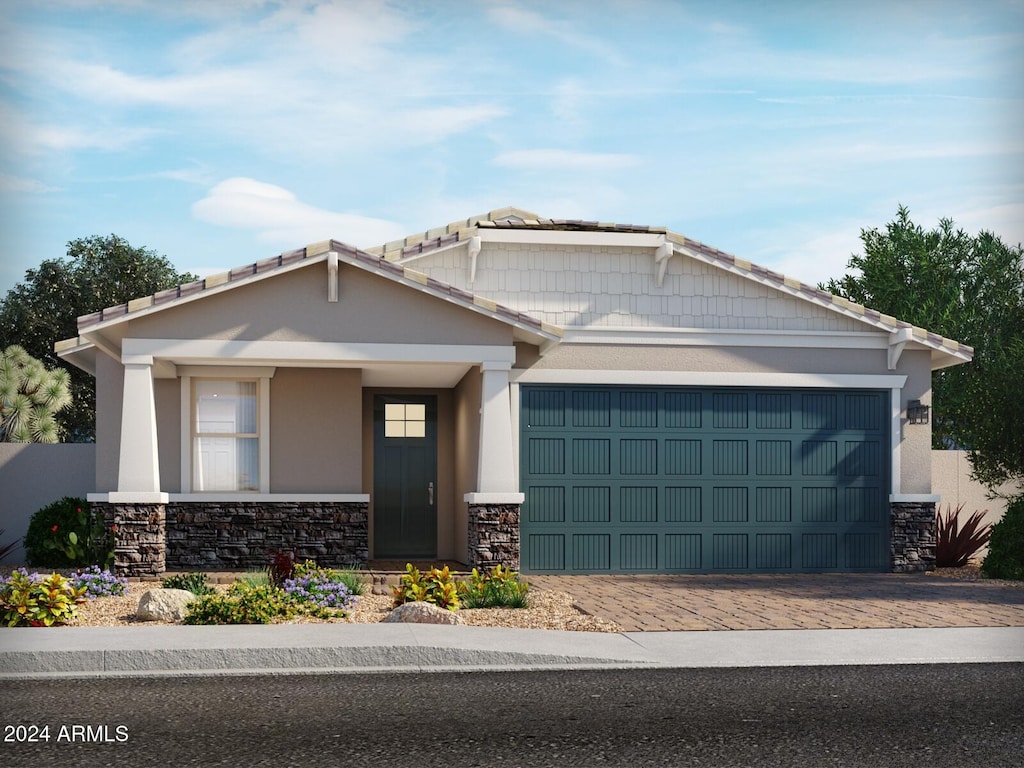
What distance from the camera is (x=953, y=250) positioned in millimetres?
34188

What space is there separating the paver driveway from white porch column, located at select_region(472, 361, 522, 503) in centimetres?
136

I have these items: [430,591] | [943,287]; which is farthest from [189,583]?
[943,287]

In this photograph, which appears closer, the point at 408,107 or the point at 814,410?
the point at 408,107

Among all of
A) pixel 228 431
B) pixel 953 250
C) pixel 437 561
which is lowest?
pixel 437 561

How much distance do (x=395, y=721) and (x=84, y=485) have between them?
13.7m

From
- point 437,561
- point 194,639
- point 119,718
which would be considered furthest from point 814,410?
point 119,718

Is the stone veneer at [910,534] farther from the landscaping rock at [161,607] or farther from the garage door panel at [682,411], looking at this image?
the landscaping rock at [161,607]

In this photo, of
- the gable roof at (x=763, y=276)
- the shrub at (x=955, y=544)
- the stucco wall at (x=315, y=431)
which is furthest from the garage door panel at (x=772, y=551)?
the stucco wall at (x=315, y=431)

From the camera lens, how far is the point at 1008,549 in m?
17.1

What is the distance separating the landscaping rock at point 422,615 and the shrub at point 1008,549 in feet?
30.5

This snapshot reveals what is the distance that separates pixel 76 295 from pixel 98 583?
86.7 ft

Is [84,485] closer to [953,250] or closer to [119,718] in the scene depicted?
[119,718]

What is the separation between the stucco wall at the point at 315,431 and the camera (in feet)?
56.2

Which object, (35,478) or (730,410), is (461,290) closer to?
(730,410)
